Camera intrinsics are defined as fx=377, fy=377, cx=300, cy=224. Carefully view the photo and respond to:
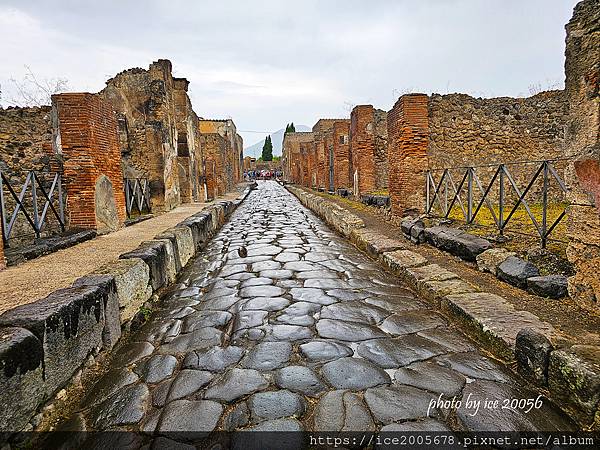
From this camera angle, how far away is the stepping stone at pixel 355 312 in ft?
10.8

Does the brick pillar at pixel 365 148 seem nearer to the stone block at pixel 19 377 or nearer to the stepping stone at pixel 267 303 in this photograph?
the stepping stone at pixel 267 303

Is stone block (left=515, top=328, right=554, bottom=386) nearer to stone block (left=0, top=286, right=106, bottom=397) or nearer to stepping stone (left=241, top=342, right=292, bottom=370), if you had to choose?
stepping stone (left=241, top=342, right=292, bottom=370)

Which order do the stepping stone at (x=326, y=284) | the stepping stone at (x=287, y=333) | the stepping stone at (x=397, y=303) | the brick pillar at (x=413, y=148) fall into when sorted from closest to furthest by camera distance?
the stepping stone at (x=287, y=333), the stepping stone at (x=397, y=303), the stepping stone at (x=326, y=284), the brick pillar at (x=413, y=148)

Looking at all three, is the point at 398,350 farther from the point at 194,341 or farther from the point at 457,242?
the point at 457,242

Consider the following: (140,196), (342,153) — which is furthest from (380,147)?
(140,196)

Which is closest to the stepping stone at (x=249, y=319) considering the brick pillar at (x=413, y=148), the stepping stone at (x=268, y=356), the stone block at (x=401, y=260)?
the stepping stone at (x=268, y=356)

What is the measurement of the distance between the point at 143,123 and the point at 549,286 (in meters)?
11.7

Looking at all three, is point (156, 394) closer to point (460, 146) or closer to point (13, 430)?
point (13, 430)

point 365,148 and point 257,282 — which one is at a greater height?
point 365,148

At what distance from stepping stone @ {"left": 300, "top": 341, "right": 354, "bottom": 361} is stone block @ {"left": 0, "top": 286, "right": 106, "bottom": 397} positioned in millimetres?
1426

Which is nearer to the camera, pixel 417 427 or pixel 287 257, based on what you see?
pixel 417 427

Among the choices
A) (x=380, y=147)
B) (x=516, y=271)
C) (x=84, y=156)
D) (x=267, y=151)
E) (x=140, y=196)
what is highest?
(x=267, y=151)

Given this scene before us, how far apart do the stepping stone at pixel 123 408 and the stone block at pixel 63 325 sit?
270 millimetres

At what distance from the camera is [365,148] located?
12.9 m
